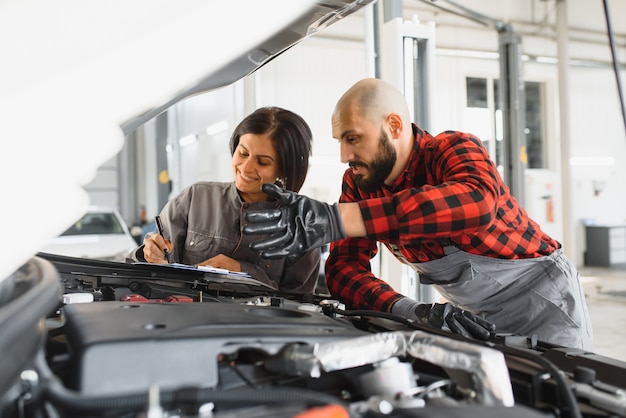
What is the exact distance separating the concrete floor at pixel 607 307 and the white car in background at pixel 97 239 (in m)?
4.02

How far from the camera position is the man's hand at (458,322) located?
95 cm

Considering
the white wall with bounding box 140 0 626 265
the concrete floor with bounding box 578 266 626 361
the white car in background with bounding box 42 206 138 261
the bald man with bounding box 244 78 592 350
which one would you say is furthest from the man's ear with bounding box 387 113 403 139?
the white wall with bounding box 140 0 626 265

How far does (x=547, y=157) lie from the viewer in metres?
8.51

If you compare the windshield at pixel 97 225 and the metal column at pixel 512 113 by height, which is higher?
the metal column at pixel 512 113

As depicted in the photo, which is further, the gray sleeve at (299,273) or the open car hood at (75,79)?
the gray sleeve at (299,273)

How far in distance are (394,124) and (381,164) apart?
0.11 meters

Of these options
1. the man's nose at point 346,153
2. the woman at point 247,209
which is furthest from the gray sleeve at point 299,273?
the man's nose at point 346,153

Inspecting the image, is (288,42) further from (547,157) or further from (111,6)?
(547,157)

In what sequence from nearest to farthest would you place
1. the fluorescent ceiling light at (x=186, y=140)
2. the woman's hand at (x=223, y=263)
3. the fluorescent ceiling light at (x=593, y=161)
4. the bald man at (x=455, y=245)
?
the bald man at (x=455, y=245) < the woman's hand at (x=223, y=263) < the fluorescent ceiling light at (x=593, y=161) < the fluorescent ceiling light at (x=186, y=140)

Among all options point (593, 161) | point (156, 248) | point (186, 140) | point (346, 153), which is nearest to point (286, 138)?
point (346, 153)

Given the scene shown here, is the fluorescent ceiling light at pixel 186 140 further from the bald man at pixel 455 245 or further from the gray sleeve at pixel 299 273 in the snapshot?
the bald man at pixel 455 245

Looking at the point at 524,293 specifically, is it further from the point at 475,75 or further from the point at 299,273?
the point at 475,75

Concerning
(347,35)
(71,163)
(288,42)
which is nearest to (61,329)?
(71,163)

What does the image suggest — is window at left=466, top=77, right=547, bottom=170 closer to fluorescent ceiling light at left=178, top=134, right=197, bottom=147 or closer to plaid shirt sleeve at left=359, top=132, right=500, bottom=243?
fluorescent ceiling light at left=178, top=134, right=197, bottom=147
